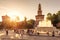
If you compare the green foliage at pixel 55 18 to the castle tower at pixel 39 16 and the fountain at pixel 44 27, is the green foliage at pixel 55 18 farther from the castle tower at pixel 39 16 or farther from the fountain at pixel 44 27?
the castle tower at pixel 39 16

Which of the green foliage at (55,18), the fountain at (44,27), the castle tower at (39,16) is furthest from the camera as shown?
the fountain at (44,27)

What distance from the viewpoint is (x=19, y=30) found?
8664 millimetres

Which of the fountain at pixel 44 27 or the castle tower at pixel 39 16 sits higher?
the castle tower at pixel 39 16

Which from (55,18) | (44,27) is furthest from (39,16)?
(44,27)

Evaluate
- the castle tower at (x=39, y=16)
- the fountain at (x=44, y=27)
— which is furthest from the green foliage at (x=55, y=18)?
the castle tower at (x=39, y=16)

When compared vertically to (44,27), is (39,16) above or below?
above

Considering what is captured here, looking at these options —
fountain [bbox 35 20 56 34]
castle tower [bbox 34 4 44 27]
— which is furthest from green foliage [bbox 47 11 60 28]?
castle tower [bbox 34 4 44 27]

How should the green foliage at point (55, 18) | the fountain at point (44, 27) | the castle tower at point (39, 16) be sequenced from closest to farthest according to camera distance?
the castle tower at point (39, 16), the green foliage at point (55, 18), the fountain at point (44, 27)

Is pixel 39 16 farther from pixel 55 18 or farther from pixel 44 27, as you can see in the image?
pixel 44 27

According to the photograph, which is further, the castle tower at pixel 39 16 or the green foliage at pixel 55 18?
the green foliage at pixel 55 18

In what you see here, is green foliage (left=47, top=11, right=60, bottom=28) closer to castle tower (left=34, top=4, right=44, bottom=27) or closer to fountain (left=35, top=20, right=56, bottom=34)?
fountain (left=35, top=20, right=56, bottom=34)

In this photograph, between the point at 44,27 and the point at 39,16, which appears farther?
the point at 44,27

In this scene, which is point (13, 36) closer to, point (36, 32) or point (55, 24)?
point (36, 32)

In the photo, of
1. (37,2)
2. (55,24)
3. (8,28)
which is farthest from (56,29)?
(8,28)
